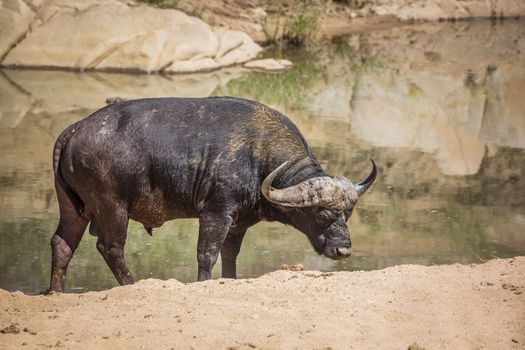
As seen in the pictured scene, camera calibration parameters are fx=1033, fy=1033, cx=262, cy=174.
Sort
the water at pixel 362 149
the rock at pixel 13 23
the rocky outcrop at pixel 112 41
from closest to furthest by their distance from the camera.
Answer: the water at pixel 362 149 → the rocky outcrop at pixel 112 41 → the rock at pixel 13 23

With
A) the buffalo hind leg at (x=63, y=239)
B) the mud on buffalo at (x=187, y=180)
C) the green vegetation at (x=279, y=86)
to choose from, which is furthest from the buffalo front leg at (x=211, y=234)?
the green vegetation at (x=279, y=86)

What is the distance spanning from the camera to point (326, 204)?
8758 mm

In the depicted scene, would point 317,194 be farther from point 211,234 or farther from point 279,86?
point 279,86

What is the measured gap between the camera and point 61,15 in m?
22.7

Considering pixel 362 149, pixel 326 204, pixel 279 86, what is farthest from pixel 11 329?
pixel 279 86

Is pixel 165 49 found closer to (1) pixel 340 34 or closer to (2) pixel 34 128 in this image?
(2) pixel 34 128

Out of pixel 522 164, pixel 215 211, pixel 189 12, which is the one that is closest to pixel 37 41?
pixel 189 12

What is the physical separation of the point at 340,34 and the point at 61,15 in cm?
1047

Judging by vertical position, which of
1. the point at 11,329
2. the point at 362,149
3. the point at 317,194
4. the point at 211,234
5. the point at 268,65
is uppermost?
the point at 317,194

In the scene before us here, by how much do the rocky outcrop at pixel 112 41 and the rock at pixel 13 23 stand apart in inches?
0.9

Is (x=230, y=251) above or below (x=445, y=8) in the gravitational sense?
above

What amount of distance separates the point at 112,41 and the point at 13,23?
2351 mm

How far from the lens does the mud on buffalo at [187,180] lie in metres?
8.71

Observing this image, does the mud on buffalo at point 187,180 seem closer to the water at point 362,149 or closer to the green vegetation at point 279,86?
the water at point 362,149
